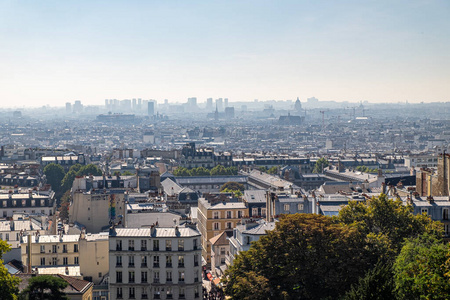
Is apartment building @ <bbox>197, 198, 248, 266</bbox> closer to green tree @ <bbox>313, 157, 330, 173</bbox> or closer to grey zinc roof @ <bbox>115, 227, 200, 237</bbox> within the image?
grey zinc roof @ <bbox>115, 227, 200, 237</bbox>

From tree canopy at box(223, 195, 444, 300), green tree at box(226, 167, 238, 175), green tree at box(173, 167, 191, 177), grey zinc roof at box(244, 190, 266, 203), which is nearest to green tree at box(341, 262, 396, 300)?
tree canopy at box(223, 195, 444, 300)

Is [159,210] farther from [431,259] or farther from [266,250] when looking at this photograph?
[431,259]

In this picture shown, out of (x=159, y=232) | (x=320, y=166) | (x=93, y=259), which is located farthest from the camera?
(x=320, y=166)

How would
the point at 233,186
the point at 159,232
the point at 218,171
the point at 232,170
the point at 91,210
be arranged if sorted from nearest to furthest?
the point at 159,232 < the point at 91,210 < the point at 233,186 < the point at 218,171 < the point at 232,170

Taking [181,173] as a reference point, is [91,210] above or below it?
above

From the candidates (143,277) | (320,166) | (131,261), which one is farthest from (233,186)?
(143,277)

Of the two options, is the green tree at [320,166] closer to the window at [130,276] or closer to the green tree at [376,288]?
the window at [130,276]

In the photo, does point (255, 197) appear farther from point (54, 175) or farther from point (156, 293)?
point (54, 175)
